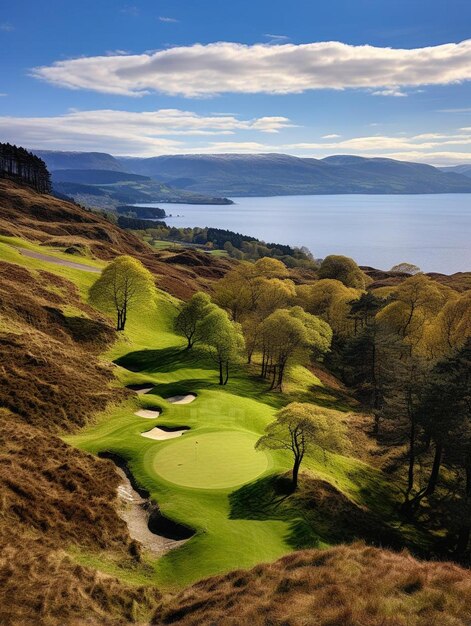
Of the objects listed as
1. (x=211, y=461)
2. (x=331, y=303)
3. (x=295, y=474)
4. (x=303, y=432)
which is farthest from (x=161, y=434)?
(x=331, y=303)

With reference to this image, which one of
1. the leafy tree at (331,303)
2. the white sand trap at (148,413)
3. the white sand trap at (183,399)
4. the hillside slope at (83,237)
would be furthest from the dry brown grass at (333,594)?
the hillside slope at (83,237)

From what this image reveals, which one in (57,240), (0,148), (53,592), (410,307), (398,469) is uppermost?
(0,148)

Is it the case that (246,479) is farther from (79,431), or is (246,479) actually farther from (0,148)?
(0,148)

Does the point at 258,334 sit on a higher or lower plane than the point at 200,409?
higher

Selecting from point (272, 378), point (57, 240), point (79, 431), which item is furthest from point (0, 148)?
point (79, 431)

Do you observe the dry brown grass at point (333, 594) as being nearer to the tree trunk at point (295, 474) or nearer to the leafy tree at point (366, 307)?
the tree trunk at point (295, 474)

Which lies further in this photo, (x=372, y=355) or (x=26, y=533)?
(x=372, y=355)

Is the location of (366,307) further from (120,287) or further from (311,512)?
(311,512)
